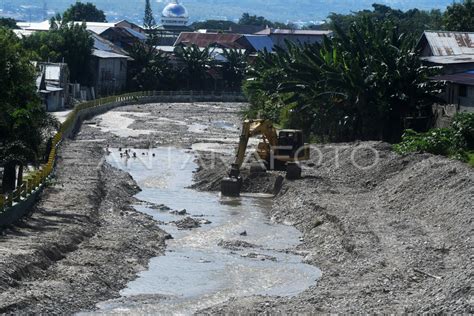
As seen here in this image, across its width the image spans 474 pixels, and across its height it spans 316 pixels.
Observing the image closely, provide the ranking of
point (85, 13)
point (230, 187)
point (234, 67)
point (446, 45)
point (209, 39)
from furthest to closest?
1. point (85, 13)
2. point (209, 39)
3. point (234, 67)
4. point (446, 45)
5. point (230, 187)

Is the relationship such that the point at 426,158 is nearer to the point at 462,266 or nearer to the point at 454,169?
the point at 454,169

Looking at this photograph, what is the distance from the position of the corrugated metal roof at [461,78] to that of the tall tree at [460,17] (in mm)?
35669

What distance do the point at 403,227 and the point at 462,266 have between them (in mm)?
8046

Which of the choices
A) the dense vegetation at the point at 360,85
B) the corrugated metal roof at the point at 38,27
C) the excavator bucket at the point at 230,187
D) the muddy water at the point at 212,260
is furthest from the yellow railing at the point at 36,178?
the corrugated metal roof at the point at 38,27

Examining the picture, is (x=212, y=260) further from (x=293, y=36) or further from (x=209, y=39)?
(x=293, y=36)

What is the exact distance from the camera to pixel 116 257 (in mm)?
31656

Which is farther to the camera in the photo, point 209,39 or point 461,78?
point 209,39

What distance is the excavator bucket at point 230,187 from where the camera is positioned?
46.7 m

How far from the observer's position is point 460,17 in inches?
3757

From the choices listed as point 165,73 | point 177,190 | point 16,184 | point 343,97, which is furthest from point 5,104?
point 165,73

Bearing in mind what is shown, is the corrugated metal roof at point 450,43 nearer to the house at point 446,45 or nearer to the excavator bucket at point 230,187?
the house at point 446,45

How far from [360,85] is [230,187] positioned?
41.7ft

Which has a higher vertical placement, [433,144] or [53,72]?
[53,72]

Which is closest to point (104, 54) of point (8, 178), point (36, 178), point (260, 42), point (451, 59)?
point (260, 42)
